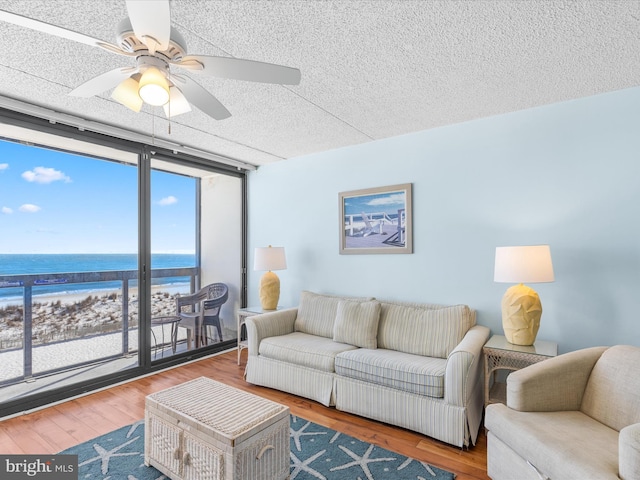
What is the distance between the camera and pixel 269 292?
399cm

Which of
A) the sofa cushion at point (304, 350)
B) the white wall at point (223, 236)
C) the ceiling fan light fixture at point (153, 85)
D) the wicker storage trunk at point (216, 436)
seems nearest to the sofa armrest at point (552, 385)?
the wicker storage trunk at point (216, 436)

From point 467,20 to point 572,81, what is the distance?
1.17 m

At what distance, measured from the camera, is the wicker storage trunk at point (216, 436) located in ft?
5.69

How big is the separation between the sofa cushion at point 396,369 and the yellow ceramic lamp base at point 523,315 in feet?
1.79

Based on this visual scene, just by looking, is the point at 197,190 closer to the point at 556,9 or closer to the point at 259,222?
the point at 259,222

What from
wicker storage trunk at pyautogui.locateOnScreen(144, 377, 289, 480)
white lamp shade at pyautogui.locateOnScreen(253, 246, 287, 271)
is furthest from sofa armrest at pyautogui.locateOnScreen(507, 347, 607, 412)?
white lamp shade at pyautogui.locateOnScreen(253, 246, 287, 271)

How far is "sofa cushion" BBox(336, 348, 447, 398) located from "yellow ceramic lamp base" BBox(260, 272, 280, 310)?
1335mm

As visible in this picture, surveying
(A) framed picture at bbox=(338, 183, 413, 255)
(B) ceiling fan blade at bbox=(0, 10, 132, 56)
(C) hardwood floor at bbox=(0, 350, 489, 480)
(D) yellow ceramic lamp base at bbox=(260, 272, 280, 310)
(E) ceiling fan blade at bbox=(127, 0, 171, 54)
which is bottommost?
(C) hardwood floor at bbox=(0, 350, 489, 480)

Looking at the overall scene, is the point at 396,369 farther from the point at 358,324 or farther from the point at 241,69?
the point at 241,69

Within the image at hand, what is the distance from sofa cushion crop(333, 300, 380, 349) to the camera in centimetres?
309

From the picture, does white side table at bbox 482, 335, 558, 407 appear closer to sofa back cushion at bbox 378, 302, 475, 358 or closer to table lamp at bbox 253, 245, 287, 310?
sofa back cushion at bbox 378, 302, 475, 358

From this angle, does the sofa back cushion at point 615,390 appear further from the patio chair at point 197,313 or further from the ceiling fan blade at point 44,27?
the patio chair at point 197,313

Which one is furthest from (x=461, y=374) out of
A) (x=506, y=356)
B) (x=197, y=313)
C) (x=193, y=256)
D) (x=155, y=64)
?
(x=193, y=256)

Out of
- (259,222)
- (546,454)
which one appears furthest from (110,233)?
(546,454)
